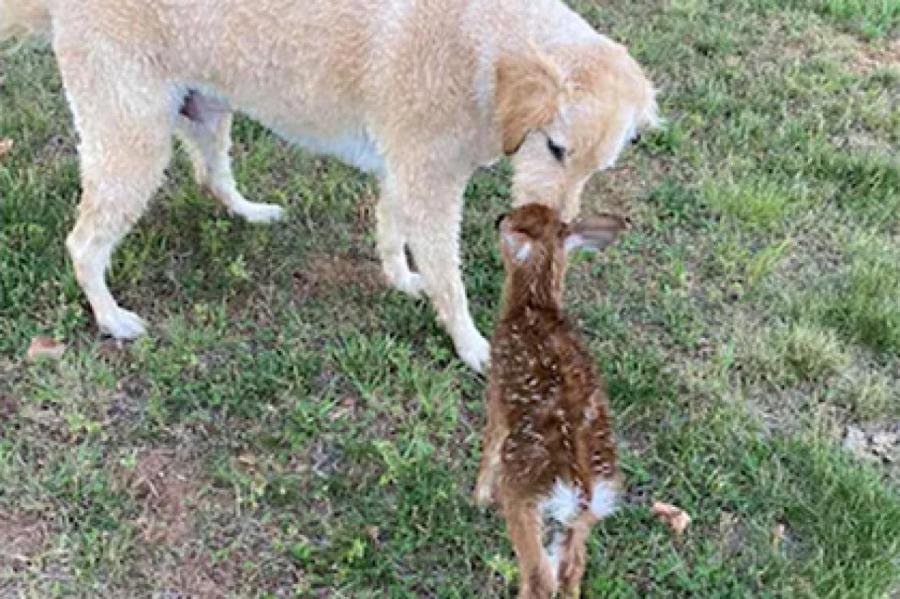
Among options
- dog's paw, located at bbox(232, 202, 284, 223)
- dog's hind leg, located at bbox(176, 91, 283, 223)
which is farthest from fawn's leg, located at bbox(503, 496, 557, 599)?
dog's paw, located at bbox(232, 202, 284, 223)

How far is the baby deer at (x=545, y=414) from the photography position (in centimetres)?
231

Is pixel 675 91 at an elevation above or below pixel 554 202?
below

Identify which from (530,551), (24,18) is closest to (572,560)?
(530,551)

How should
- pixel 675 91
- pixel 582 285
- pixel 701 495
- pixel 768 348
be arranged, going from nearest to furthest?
pixel 701 495 < pixel 768 348 < pixel 582 285 < pixel 675 91

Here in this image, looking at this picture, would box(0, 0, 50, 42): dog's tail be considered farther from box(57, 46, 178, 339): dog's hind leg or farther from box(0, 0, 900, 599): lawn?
box(0, 0, 900, 599): lawn

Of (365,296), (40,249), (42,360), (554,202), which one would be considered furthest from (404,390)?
(40,249)

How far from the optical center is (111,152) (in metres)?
3.22

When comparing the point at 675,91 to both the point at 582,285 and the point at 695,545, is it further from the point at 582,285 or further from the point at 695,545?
the point at 695,545

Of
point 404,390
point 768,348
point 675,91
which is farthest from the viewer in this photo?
point 675,91

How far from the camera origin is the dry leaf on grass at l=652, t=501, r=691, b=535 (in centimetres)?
299

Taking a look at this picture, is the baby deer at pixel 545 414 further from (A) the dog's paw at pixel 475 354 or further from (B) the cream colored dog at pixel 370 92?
(A) the dog's paw at pixel 475 354

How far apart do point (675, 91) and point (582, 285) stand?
151 cm

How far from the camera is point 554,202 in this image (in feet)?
9.53

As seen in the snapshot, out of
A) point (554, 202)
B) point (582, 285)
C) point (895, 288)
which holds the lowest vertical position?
point (582, 285)
